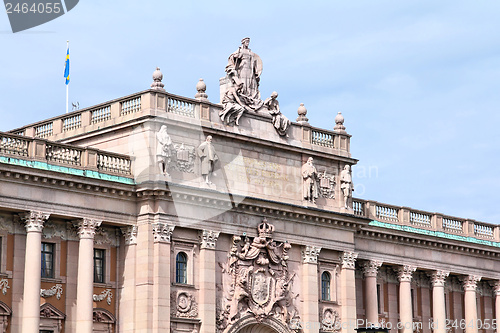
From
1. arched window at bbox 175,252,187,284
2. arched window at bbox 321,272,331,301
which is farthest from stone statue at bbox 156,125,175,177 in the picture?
arched window at bbox 321,272,331,301

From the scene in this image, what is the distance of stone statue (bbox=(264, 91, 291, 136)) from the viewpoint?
62.2 metres

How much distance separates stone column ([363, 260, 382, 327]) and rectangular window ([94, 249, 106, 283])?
18393 millimetres

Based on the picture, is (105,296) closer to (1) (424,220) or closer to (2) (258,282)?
(2) (258,282)

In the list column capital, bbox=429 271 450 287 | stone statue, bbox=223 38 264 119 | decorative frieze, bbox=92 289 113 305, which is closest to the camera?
decorative frieze, bbox=92 289 113 305

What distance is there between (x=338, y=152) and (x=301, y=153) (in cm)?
310

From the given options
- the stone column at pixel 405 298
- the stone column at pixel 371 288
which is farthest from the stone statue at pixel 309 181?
the stone column at pixel 405 298

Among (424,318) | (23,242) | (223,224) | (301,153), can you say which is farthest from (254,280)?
(424,318)

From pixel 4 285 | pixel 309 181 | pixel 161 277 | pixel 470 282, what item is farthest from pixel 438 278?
pixel 4 285

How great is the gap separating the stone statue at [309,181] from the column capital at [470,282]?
16.2 m

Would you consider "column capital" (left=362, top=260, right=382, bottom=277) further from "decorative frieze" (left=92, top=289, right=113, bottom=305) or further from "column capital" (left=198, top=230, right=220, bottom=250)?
"decorative frieze" (left=92, top=289, right=113, bottom=305)

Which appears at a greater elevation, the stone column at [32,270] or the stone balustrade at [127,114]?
the stone balustrade at [127,114]

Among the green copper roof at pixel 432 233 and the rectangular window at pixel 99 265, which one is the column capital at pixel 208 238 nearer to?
the rectangular window at pixel 99 265

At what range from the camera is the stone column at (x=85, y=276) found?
173 ft

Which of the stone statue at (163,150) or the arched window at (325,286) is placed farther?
the arched window at (325,286)
